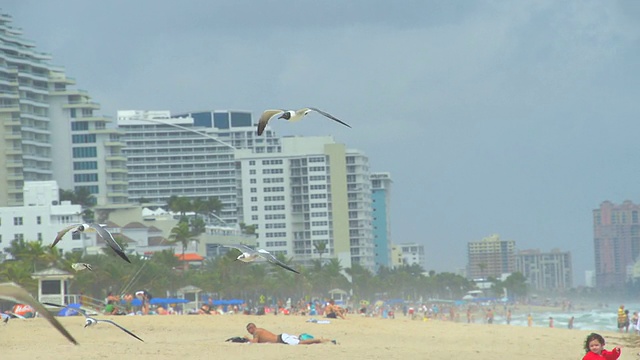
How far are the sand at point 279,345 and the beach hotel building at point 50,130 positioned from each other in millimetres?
109435

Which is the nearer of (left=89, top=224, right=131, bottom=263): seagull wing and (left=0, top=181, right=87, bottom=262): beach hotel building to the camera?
(left=89, top=224, right=131, bottom=263): seagull wing

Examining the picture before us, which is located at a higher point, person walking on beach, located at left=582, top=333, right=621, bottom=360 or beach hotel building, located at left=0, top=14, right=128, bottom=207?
beach hotel building, located at left=0, top=14, right=128, bottom=207

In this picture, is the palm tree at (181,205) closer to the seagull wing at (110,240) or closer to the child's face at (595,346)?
the seagull wing at (110,240)

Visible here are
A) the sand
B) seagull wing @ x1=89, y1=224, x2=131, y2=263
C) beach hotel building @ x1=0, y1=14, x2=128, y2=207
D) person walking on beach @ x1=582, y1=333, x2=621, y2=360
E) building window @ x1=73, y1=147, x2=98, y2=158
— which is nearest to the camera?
person walking on beach @ x1=582, y1=333, x2=621, y2=360

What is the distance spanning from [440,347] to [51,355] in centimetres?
1023

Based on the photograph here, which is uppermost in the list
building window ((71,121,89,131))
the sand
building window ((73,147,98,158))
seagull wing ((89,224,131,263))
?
building window ((71,121,89,131))

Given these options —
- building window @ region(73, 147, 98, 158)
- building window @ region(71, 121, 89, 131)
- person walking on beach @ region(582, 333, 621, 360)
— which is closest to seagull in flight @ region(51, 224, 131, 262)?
person walking on beach @ region(582, 333, 621, 360)

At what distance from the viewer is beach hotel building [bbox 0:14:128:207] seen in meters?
150

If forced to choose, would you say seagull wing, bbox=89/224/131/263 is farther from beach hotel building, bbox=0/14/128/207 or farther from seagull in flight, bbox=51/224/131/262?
beach hotel building, bbox=0/14/128/207

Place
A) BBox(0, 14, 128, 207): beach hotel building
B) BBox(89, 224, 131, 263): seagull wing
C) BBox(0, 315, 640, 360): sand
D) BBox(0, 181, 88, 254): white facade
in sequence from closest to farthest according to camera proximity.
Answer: BBox(89, 224, 131, 263): seagull wing < BBox(0, 315, 640, 360): sand < BBox(0, 181, 88, 254): white facade < BBox(0, 14, 128, 207): beach hotel building

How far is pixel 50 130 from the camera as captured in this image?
16112 cm

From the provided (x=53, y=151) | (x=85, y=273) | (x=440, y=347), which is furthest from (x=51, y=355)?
(x=53, y=151)

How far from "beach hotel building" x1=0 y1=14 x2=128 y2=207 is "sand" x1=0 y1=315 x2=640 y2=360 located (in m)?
109

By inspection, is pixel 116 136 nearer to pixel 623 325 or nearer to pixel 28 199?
pixel 28 199
